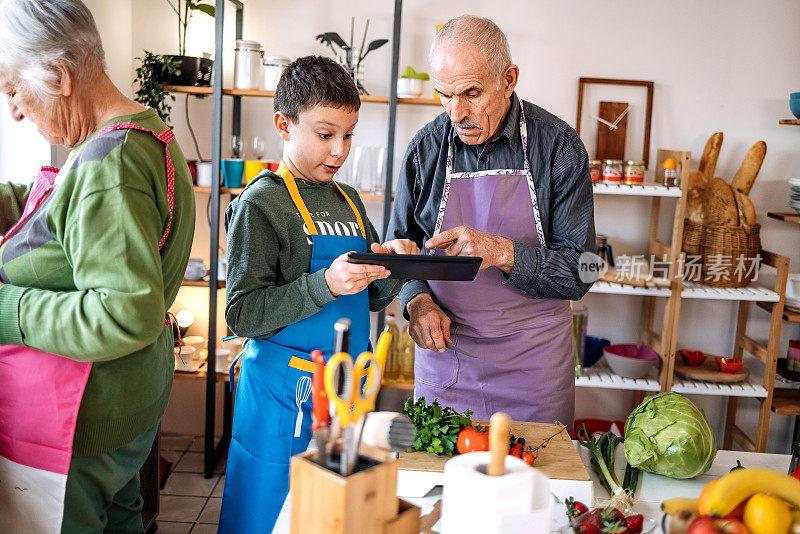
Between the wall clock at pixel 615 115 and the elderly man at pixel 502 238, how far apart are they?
1598 millimetres

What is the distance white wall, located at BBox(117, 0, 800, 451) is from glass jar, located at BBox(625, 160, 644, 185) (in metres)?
0.31

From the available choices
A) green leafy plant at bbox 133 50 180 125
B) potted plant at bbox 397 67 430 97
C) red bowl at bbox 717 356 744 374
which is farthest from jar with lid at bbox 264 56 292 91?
red bowl at bbox 717 356 744 374

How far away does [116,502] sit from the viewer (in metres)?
1.48

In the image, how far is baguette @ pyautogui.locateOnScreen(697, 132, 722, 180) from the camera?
3232mm

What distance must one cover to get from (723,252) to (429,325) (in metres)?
1.93

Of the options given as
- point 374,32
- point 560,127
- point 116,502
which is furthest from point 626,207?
point 116,502

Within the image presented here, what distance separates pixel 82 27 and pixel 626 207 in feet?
9.24

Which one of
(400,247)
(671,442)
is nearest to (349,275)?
(400,247)

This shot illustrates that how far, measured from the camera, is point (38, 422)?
125cm

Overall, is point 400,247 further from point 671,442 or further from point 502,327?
point 671,442

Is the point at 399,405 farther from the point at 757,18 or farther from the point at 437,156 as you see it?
the point at 757,18

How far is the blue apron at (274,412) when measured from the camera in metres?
1.62

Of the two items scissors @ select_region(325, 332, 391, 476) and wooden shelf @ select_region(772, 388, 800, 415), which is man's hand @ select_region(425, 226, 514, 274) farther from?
wooden shelf @ select_region(772, 388, 800, 415)

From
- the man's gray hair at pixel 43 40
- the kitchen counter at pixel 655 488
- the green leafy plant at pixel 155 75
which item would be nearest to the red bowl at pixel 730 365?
the kitchen counter at pixel 655 488
